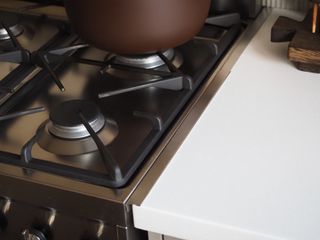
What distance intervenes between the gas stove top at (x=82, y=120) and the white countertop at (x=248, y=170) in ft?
0.16

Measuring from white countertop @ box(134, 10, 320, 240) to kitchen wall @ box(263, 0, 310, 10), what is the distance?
7.8 inches

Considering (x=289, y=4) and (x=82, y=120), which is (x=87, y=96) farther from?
(x=289, y=4)

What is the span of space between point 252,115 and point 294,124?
6cm

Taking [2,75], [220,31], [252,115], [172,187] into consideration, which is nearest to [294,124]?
[252,115]

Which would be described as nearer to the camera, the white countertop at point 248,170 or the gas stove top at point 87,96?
the white countertop at point 248,170

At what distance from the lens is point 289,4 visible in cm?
130

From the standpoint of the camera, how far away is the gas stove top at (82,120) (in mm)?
946

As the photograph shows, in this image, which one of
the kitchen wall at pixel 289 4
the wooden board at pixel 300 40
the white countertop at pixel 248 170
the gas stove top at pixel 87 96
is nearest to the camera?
the white countertop at pixel 248 170

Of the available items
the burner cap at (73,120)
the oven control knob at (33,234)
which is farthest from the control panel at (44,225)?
the burner cap at (73,120)

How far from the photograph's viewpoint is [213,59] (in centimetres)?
119

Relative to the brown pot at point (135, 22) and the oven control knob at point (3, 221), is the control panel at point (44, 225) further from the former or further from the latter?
the brown pot at point (135, 22)

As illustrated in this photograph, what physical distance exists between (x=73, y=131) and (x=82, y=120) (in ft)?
0.07

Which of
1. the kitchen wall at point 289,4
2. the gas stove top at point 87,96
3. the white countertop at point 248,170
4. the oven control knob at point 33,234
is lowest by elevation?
the oven control knob at point 33,234

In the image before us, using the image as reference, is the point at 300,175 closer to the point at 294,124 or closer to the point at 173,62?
the point at 294,124
